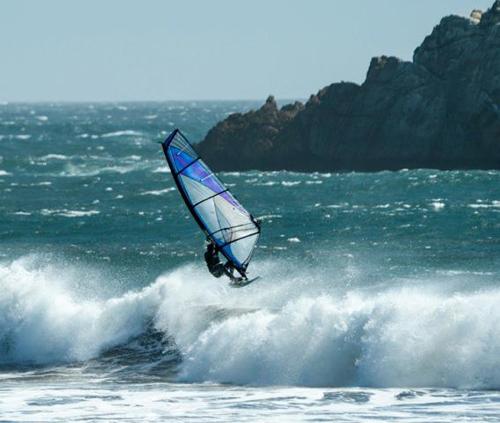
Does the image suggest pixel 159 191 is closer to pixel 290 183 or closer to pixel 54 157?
pixel 290 183

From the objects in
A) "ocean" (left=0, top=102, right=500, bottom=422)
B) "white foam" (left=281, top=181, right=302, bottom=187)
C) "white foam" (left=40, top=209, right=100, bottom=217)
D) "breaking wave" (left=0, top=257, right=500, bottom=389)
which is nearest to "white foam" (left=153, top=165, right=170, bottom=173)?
"white foam" (left=281, top=181, right=302, bottom=187)

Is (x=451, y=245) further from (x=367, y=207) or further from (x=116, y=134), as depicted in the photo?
(x=116, y=134)

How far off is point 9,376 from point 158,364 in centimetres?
350

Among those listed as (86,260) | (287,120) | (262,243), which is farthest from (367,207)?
(287,120)

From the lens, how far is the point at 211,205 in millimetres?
26219

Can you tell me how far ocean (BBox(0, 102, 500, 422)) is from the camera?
25516 millimetres

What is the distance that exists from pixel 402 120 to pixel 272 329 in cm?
4654

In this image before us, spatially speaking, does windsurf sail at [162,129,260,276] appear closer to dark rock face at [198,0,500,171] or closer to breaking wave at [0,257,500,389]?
breaking wave at [0,257,500,389]

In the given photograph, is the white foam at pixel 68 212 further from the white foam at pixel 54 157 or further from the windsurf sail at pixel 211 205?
the white foam at pixel 54 157

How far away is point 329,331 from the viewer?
93.6ft

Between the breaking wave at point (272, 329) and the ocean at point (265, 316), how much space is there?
0.14 ft

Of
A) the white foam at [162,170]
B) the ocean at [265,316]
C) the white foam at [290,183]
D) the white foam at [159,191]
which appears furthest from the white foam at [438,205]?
the white foam at [162,170]

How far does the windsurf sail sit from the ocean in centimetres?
316

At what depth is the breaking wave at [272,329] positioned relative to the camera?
1058 inches
